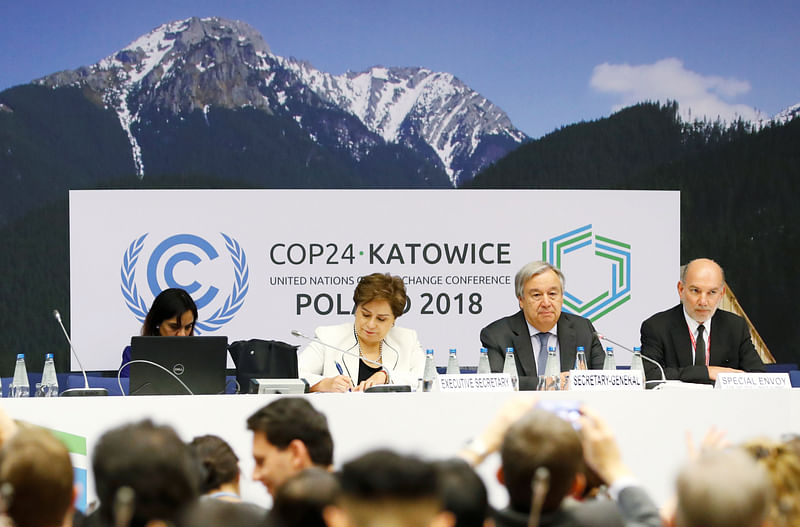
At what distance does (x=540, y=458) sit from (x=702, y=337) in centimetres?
303

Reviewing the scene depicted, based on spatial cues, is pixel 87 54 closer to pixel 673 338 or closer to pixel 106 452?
pixel 673 338

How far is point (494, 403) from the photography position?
10.4ft

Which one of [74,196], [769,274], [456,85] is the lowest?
[769,274]

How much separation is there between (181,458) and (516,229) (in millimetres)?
4530

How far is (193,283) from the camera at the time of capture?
571 cm

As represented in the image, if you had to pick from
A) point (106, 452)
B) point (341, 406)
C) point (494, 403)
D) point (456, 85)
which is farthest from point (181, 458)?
point (456, 85)

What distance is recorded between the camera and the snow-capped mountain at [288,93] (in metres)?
6.94

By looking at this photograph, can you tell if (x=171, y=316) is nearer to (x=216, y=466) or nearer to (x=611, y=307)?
(x=216, y=466)

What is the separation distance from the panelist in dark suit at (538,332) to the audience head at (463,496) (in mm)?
2509

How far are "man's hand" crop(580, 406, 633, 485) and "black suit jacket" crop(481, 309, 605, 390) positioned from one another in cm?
226

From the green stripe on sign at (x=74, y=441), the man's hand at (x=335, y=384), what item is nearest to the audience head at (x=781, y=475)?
the man's hand at (x=335, y=384)

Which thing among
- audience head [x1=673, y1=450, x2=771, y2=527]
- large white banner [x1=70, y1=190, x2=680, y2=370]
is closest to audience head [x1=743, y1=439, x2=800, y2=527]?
audience head [x1=673, y1=450, x2=771, y2=527]

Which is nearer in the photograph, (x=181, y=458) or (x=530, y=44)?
(x=181, y=458)

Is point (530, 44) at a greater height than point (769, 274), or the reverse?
point (530, 44)
